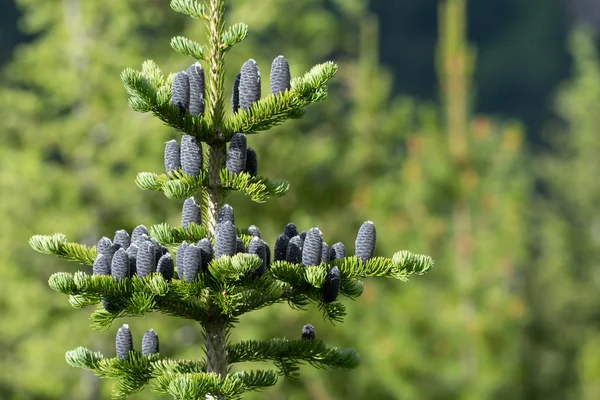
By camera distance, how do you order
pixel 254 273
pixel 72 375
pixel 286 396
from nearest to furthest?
pixel 254 273 → pixel 286 396 → pixel 72 375

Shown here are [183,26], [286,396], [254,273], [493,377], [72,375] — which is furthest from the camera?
[183,26]

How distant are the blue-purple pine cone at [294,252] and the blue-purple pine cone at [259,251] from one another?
120 mm

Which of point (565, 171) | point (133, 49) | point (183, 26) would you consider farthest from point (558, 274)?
point (133, 49)

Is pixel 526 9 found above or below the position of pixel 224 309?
above

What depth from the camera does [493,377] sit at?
1065 centimetres

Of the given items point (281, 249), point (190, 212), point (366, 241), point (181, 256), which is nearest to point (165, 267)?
point (181, 256)

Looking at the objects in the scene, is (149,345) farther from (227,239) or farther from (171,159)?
(171,159)

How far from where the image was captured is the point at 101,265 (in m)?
3.13

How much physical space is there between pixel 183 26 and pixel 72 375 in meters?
6.77

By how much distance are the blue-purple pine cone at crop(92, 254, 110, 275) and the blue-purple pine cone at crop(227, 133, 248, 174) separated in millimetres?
595

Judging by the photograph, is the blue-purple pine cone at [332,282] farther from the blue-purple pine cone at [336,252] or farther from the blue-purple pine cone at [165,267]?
the blue-purple pine cone at [165,267]

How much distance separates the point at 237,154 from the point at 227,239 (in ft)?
1.40

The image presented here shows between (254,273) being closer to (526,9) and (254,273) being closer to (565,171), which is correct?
(565,171)

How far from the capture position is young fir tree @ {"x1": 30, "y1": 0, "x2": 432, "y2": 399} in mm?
3113
